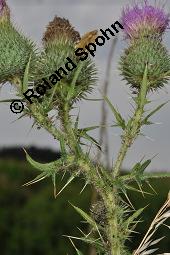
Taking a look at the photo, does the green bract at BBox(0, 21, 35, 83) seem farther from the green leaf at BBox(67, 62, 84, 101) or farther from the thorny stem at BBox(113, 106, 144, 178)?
the thorny stem at BBox(113, 106, 144, 178)

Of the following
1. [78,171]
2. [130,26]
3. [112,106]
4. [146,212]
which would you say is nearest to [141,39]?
[130,26]

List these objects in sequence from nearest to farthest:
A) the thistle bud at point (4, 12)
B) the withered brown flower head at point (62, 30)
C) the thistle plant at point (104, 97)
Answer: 1. the thistle plant at point (104, 97)
2. the withered brown flower head at point (62, 30)
3. the thistle bud at point (4, 12)

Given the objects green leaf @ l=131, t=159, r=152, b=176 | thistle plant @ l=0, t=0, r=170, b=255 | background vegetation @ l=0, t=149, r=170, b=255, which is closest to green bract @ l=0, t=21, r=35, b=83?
thistle plant @ l=0, t=0, r=170, b=255

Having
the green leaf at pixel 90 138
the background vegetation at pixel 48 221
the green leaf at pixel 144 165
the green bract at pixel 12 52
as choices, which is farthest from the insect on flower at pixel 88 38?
the background vegetation at pixel 48 221

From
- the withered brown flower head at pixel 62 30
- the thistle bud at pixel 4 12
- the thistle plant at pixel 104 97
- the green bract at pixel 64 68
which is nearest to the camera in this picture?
the thistle plant at pixel 104 97

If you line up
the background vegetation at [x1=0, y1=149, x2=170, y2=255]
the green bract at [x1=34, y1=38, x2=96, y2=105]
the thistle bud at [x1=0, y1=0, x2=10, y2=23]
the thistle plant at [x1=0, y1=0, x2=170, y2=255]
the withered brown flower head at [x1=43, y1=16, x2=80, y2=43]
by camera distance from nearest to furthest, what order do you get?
1. the thistle plant at [x1=0, y1=0, x2=170, y2=255]
2. the green bract at [x1=34, y1=38, x2=96, y2=105]
3. the withered brown flower head at [x1=43, y1=16, x2=80, y2=43]
4. the thistle bud at [x1=0, y1=0, x2=10, y2=23]
5. the background vegetation at [x1=0, y1=149, x2=170, y2=255]

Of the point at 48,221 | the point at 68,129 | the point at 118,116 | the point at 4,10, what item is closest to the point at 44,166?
the point at 68,129

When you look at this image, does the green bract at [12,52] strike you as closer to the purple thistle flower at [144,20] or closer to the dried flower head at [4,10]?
the dried flower head at [4,10]
